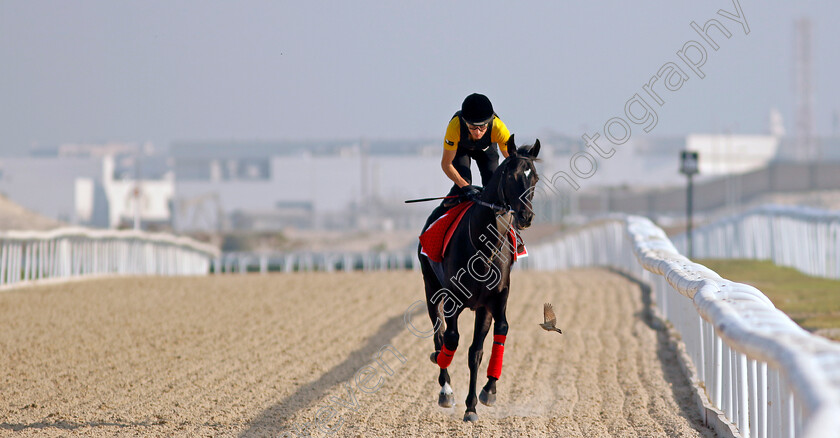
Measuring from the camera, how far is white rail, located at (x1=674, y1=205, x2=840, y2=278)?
53.4 ft

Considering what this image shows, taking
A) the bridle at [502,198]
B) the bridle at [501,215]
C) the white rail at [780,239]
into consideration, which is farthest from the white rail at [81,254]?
the white rail at [780,239]

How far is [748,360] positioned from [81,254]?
15584 mm

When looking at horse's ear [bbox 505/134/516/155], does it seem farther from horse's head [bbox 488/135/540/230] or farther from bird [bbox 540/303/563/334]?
bird [bbox 540/303/563/334]

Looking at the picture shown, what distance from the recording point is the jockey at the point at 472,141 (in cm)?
649

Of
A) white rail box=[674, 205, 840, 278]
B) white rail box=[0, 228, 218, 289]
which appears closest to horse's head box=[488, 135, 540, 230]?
white rail box=[0, 228, 218, 289]

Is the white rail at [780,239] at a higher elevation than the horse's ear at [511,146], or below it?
below

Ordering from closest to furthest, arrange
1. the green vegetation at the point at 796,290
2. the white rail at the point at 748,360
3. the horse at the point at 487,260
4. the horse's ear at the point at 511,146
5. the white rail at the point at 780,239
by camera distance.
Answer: the white rail at the point at 748,360
the horse at the point at 487,260
the horse's ear at the point at 511,146
the green vegetation at the point at 796,290
the white rail at the point at 780,239

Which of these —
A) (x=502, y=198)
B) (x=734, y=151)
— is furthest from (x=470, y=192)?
(x=734, y=151)

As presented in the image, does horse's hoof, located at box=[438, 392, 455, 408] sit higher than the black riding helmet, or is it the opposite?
the black riding helmet

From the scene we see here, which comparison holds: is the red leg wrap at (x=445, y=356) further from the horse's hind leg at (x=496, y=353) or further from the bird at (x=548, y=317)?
the bird at (x=548, y=317)

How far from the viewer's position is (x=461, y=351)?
381 inches

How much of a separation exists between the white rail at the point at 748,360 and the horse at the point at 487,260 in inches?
48.4

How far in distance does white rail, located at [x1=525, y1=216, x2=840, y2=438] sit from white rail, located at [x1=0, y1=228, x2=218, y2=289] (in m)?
10.6

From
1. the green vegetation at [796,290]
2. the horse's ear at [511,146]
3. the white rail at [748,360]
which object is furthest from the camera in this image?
the green vegetation at [796,290]
